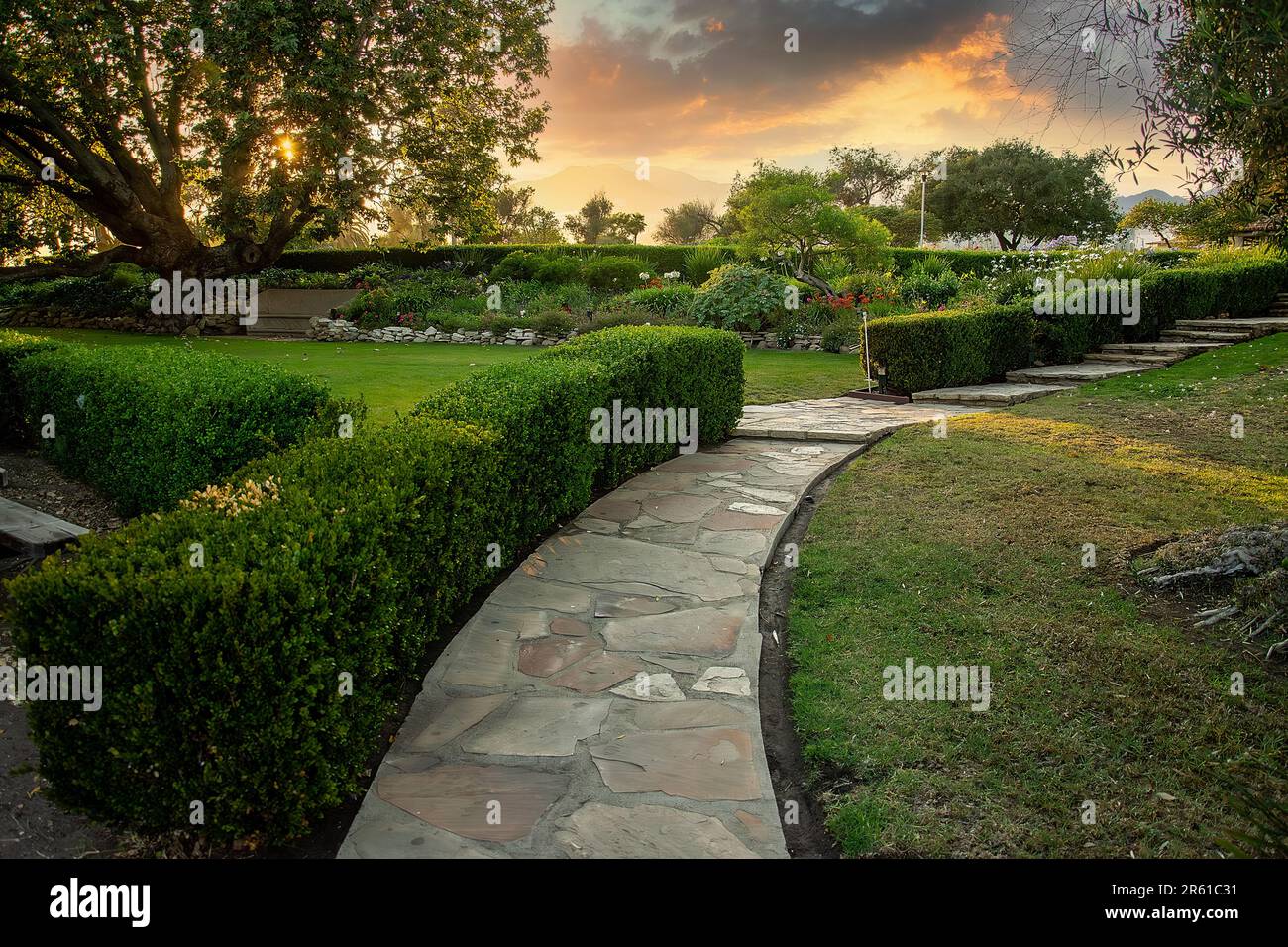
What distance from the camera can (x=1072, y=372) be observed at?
42.3 ft

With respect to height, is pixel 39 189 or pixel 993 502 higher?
pixel 39 189

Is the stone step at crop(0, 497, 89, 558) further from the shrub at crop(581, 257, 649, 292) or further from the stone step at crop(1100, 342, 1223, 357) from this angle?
the shrub at crop(581, 257, 649, 292)

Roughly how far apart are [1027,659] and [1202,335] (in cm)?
1434

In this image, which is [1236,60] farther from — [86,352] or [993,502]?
[86,352]

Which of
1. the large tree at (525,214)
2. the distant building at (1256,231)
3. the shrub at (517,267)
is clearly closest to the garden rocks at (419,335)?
the shrub at (517,267)

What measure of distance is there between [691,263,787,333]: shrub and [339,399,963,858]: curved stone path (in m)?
12.0

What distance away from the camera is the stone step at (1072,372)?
12.7 m

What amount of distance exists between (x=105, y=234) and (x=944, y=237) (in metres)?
43.6

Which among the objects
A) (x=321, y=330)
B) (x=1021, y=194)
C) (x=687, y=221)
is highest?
(x=687, y=221)

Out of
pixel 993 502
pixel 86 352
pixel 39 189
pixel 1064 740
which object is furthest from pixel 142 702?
pixel 39 189

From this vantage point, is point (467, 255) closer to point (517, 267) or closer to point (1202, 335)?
point (517, 267)

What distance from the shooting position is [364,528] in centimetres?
324

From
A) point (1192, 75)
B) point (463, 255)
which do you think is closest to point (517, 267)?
point (463, 255)

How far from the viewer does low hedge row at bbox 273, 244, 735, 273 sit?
25.0 meters
